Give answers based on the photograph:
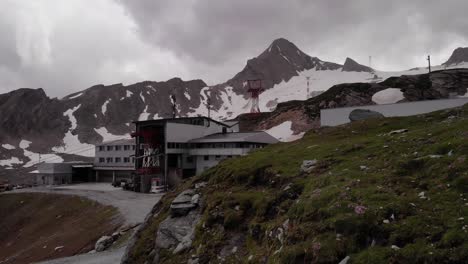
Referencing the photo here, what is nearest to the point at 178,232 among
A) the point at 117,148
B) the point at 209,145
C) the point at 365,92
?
the point at 209,145

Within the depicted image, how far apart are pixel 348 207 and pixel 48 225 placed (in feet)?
191

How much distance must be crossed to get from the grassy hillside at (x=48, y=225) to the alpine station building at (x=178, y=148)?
16.2 metres

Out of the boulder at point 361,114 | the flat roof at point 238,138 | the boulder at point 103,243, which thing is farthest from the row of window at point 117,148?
the boulder at point 361,114

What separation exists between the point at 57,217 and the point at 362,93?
106 m

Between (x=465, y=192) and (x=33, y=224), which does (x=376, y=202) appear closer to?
(x=465, y=192)

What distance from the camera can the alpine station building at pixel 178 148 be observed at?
2936 inches

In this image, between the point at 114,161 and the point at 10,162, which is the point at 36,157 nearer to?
the point at 10,162

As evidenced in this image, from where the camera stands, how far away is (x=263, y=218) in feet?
56.7

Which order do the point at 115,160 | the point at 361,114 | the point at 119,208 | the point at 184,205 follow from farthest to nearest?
the point at 115,160, the point at 361,114, the point at 119,208, the point at 184,205

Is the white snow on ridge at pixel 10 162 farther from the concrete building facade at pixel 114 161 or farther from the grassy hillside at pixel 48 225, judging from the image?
the grassy hillside at pixel 48 225

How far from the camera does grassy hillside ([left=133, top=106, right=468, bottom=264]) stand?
10391mm

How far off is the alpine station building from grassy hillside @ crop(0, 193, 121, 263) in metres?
16.2

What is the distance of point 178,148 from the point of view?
3098 inches

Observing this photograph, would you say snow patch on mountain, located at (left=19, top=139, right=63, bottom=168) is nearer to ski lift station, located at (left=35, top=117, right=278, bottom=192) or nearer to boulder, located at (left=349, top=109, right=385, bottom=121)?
ski lift station, located at (left=35, top=117, right=278, bottom=192)
